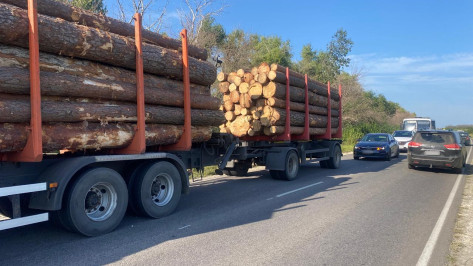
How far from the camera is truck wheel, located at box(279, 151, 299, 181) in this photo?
10.8 meters

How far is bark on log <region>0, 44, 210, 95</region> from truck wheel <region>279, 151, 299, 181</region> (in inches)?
196

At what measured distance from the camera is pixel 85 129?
5.39m

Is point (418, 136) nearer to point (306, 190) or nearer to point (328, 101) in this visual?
point (328, 101)

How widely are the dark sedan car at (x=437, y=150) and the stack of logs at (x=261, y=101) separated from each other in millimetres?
Answer: 4463

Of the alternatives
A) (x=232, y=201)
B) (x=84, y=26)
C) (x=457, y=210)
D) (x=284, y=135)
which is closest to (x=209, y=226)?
(x=232, y=201)

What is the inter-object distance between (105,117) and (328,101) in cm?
1066

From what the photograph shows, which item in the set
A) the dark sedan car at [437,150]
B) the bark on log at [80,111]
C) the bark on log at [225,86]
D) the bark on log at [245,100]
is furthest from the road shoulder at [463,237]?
the bark on log at [225,86]

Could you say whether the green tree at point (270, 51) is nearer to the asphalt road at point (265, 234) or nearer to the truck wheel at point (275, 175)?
the truck wheel at point (275, 175)

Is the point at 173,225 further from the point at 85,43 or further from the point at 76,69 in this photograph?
the point at 85,43

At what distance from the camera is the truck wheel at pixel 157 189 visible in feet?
20.1

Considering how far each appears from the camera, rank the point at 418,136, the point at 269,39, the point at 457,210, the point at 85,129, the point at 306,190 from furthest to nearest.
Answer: the point at 269,39 → the point at 418,136 → the point at 306,190 → the point at 457,210 → the point at 85,129

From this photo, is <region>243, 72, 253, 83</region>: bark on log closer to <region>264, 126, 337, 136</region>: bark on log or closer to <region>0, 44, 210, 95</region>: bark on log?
<region>264, 126, 337, 136</region>: bark on log

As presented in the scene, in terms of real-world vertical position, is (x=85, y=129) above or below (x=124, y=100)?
below

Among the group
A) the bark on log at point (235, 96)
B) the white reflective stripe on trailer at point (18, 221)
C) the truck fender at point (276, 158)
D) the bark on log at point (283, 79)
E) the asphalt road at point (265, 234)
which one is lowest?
the asphalt road at point (265, 234)
